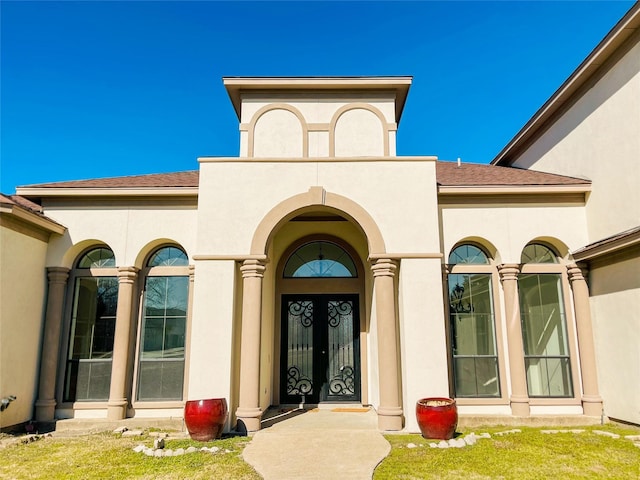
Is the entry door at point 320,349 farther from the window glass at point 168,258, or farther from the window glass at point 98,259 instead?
the window glass at point 98,259

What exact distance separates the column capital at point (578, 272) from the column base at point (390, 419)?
527 cm

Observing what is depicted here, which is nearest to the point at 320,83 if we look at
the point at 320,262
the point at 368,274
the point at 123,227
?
the point at 320,262

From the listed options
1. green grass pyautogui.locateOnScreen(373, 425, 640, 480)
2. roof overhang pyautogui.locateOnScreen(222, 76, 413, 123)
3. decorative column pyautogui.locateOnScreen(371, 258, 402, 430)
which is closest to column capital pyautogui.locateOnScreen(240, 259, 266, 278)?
decorative column pyautogui.locateOnScreen(371, 258, 402, 430)

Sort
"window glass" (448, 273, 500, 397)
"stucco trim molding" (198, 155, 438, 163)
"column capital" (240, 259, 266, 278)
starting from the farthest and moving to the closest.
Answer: "window glass" (448, 273, 500, 397), "stucco trim molding" (198, 155, 438, 163), "column capital" (240, 259, 266, 278)

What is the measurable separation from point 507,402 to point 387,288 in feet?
12.5

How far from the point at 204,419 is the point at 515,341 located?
22.6 feet

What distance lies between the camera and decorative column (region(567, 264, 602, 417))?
947 centimetres

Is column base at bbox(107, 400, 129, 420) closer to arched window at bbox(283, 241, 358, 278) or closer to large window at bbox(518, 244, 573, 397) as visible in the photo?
arched window at bbox(283, 241, 358, 278)

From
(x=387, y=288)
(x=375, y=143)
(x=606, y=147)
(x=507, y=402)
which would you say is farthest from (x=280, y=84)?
(x=507, y=402)

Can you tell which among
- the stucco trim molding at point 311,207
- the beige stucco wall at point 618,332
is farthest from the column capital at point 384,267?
the beige stucco wall at point 618,332

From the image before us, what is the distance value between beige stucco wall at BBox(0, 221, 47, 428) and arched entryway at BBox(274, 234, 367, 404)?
5.54 metres

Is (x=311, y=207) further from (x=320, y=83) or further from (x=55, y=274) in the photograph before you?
(x=55, y=274)

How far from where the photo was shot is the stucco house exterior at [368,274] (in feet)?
29.3

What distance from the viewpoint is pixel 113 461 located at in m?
6.91
